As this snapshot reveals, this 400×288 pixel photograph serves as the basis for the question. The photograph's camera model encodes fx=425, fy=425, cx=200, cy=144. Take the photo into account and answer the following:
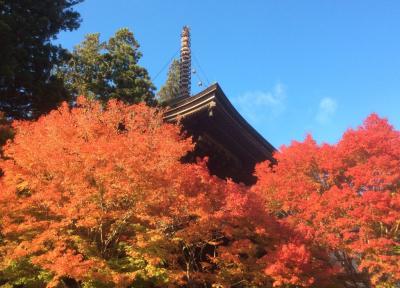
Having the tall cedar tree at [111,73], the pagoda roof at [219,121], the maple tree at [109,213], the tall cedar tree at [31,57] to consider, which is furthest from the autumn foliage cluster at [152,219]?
the tall cedar tree at [111,73]

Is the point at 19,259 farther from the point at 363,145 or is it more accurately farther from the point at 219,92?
the point at 363,145

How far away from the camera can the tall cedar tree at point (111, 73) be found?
2431cm

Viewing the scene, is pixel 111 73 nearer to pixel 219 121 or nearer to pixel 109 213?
pixel 219 121

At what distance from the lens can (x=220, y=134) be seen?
50.8 feet

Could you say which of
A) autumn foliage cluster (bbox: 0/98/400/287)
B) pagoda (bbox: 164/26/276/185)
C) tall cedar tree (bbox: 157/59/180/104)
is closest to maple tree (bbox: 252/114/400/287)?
autumn foliage cluster (bbox: 0/98/400/287)

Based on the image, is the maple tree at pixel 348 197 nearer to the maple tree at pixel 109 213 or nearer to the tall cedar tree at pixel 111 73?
the maple tree at pixel 109 213

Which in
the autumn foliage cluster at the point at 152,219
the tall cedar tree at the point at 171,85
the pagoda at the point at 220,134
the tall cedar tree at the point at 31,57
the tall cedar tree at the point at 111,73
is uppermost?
the tall cedar tree at the point at 171,85

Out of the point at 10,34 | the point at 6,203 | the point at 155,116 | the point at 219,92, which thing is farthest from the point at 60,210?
the point at 10,34

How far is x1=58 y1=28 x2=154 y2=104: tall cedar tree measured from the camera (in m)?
24.3

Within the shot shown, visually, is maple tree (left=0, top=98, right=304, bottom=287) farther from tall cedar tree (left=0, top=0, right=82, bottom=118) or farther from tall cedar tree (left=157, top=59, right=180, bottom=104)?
tall cedar tree (left=157, top=59, right=180, bottom=104)

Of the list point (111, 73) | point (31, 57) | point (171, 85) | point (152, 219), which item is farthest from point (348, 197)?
point (171, 85)

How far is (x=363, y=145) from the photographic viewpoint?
1330 centimetres

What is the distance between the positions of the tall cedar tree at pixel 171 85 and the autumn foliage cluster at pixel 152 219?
32852mm

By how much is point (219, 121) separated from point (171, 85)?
33.2 metres
